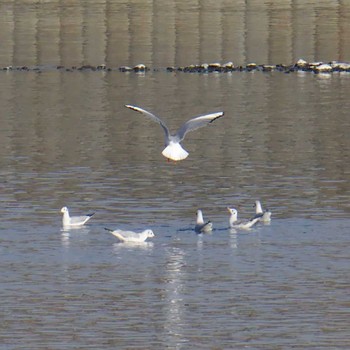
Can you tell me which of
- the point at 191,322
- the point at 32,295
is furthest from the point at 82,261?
the point at 191,322

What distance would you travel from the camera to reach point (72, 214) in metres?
25.5

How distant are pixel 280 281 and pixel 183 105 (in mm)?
23145

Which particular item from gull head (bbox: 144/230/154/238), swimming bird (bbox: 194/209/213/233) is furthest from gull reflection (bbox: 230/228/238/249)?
gull head (bbox: 144/230/154/238)

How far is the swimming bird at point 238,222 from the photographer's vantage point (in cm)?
2373

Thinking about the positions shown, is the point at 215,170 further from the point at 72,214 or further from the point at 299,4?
the point at 299,4

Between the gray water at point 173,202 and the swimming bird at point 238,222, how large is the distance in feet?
0.56

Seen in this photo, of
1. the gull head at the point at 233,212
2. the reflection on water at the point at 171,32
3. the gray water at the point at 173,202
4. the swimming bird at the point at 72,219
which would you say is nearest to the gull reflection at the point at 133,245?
the gray water at the point at 173,202

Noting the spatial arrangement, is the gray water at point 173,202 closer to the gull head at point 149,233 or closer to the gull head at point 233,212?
the gull head at point 149,233

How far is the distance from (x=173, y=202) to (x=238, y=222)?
2983 mm

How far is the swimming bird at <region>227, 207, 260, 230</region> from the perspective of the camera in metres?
23.7

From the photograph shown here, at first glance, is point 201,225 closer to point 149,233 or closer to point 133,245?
point 149,233

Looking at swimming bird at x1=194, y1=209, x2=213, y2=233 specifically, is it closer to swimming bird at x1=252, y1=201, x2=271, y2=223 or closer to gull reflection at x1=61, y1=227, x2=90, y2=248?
swimming bird at x1=252, y1=201, x2=271, y2=223

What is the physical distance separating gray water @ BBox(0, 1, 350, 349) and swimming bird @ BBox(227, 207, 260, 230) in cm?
17

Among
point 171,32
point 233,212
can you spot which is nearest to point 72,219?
point 233,212
